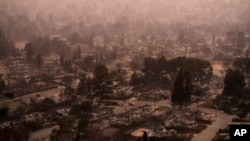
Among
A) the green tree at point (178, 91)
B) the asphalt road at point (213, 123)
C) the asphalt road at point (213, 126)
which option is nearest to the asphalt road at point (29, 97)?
the asphalt road at point (213, 123)

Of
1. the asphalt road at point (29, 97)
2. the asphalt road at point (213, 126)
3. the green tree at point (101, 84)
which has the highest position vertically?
the green tree at point (101, 84)

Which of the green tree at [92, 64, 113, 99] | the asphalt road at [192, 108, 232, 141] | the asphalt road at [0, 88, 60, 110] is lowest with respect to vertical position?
the asphalt road at [192, 108, 232, 141]

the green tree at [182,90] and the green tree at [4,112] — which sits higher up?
the green tree at [182,90]

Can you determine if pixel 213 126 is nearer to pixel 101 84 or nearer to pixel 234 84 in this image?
pixel 234 84

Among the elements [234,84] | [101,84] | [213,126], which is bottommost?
[213,126]

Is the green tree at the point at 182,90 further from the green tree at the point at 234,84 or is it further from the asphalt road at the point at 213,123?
the green tree at the point at 234,84

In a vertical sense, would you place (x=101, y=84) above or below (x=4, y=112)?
above

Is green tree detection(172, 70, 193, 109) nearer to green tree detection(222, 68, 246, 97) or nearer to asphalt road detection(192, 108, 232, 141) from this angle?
asphalt road detection(192, 108, 232, 141)

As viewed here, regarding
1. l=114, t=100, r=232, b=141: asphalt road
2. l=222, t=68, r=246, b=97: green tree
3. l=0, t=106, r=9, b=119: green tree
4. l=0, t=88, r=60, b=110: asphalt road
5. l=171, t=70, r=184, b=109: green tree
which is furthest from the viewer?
l=0, t=88, r=60, b=110: asphalt road

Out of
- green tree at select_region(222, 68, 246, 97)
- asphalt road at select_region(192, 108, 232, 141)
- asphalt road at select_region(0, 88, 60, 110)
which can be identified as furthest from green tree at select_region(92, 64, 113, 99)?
green tree at select_region(222, 68, 246, 97)

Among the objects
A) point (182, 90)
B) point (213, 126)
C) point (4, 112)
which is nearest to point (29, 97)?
point (4, 112)
